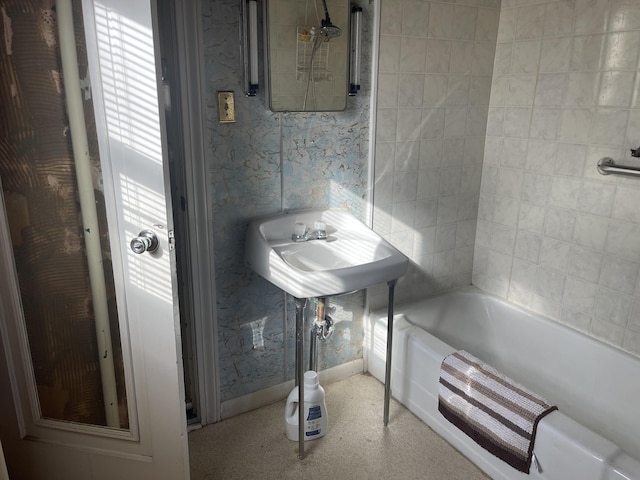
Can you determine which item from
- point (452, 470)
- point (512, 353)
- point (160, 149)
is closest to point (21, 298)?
point (160, 149)

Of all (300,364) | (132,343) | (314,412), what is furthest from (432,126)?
(132,343)

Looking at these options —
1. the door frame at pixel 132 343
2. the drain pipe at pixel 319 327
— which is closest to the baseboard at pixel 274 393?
the drain pipe at pixel 319 327

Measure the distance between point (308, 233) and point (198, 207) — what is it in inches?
17.5

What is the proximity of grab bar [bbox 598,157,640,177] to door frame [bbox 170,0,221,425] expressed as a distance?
1567 millimetres

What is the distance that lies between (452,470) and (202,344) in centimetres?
108

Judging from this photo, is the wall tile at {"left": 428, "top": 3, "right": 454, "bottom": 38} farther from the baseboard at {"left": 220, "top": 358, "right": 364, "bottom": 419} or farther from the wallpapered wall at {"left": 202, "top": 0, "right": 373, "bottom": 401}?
the baseboard at {"left": 220, "top": 358, "right": 364, "bottom": 419}

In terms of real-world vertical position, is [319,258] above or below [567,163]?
below

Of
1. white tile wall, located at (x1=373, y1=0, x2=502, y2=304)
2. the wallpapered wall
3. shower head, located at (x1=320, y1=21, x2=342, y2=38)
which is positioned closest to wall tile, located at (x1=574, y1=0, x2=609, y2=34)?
white tile wall, located at (x1=373, y1=0, x2=502, y2=304)

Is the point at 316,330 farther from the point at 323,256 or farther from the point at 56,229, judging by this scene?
the point at 56,229

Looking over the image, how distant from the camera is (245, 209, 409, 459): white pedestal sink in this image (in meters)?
1.67

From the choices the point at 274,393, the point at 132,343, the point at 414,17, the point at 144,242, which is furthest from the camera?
the point at 274,393

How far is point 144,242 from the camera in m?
1.37

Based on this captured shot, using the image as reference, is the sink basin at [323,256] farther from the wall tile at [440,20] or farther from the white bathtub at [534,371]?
the wall tile at [440,20]

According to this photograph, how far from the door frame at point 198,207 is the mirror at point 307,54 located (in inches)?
10.8
